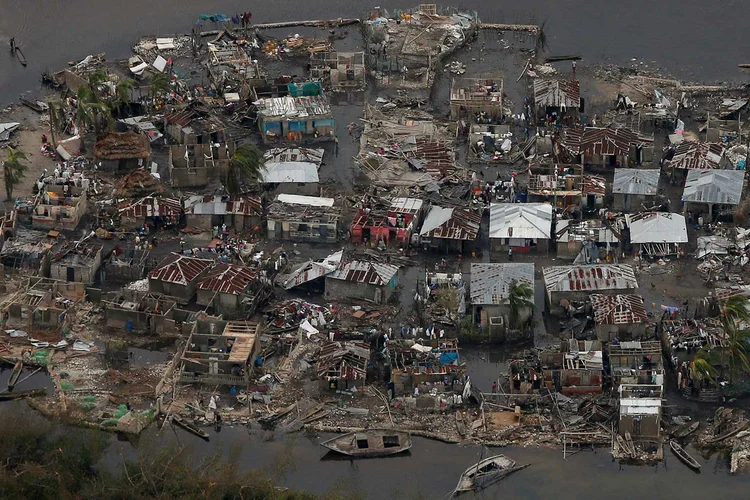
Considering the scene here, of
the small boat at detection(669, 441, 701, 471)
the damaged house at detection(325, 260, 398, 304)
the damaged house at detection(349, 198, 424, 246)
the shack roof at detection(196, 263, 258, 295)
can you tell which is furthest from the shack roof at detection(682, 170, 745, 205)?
the shack roof at detection(196, 263, 258, 295)

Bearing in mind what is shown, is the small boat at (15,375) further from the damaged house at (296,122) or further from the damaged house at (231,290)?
the damaged house at (296,122)

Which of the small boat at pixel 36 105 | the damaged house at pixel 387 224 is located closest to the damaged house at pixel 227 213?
the damaged house at pixel 387 224

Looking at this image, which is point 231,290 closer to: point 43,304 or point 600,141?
point 43,304

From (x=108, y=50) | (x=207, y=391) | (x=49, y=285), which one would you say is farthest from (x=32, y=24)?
(x=207, y=391)

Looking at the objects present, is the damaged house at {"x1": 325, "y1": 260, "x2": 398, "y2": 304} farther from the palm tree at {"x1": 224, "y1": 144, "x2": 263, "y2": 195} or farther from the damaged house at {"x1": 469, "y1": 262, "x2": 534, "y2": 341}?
the palm tree at {"x1": 224, "y1": 144, "x2": 263, "y2": 195}

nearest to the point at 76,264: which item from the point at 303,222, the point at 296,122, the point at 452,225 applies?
the point at 303,222

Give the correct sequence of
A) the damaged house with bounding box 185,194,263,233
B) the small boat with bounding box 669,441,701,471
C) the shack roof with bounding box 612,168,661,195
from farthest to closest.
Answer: the shack roof with bounding box 612,168,661,195 < the damaged house with bounding box 185,194,263,233 < the small boat with bounding box 669,441,701,471

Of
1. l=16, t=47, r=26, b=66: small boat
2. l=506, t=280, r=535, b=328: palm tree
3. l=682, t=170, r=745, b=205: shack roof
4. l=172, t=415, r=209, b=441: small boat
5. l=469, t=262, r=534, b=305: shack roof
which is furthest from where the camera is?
l=16, t=47, r=26, b=66: small boat
